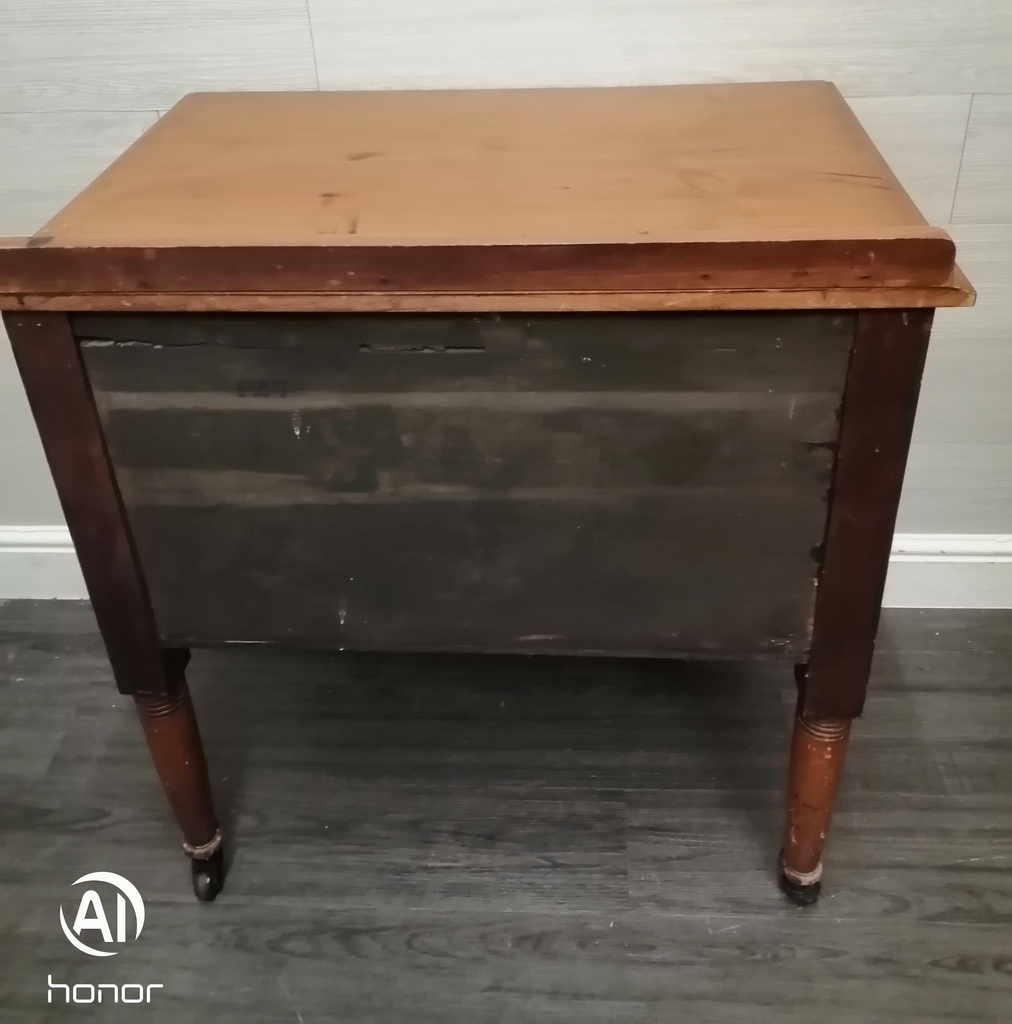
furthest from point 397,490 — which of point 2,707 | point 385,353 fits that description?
point 2,707

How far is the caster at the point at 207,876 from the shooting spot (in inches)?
41.4

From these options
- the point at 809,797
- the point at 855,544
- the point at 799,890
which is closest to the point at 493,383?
the point at 855,544

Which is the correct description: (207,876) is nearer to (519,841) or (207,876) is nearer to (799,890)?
(519,841)

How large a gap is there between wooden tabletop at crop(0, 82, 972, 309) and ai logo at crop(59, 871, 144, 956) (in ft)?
2.15

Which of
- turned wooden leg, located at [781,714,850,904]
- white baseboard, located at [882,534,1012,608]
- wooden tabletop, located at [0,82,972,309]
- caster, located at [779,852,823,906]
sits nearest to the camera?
wooden tabletop, located at [0,82,972,309]

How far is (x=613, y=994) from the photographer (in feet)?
3.17

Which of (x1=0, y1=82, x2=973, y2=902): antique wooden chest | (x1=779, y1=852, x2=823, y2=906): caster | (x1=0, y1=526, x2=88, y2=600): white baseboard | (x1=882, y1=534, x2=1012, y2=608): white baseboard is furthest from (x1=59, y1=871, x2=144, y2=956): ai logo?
(x1=882, y1=534, x2=1012, y2=608): white baseboard

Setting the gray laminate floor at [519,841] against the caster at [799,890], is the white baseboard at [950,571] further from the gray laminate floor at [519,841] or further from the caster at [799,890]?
the caster at [799,890]

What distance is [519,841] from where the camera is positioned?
1.11 meters

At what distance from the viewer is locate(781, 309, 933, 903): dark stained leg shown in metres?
0.68

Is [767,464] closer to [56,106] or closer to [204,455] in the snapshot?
[204,455]

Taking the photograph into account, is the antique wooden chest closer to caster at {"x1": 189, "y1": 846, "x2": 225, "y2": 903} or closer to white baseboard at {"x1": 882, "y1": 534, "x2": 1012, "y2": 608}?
caster at {"x1": 189, "y1": 846, "x2": 225, "y2": 903}

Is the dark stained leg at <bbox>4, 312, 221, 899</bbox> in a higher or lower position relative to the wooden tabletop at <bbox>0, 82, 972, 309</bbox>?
lower

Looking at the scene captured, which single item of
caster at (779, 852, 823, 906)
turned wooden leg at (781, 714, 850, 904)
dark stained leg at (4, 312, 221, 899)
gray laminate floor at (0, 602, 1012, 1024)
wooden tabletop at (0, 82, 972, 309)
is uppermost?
wooden tabletop at (0, 82, 972, 309)
